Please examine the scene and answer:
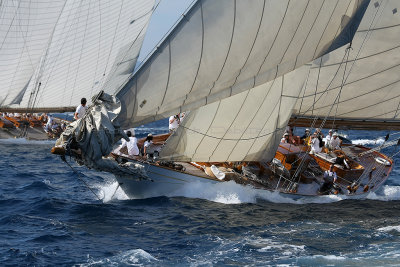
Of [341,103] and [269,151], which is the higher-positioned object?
[341,103]

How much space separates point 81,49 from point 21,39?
4.46m

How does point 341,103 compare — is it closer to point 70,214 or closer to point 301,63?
point 301,63

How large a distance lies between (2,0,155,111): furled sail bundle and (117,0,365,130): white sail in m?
16.1

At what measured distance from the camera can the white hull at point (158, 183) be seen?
2208 cm

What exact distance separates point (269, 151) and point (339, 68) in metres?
5.13

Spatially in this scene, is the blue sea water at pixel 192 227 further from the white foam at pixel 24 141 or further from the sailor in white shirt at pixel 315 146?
the white foam at pixel 24 141

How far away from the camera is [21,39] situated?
39719 mm

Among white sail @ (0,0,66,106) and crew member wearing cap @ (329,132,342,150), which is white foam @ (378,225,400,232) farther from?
white sail @ (0,0,66,106)

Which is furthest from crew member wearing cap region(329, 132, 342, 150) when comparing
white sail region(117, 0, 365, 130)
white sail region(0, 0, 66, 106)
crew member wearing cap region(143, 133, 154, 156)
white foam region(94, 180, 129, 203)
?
white sail region(0, 0, 66, 106)

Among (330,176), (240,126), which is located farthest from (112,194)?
(330,176)

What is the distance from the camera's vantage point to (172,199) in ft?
73.2

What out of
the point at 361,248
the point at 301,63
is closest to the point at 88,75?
the point at 301,63

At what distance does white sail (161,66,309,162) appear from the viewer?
21.5 m

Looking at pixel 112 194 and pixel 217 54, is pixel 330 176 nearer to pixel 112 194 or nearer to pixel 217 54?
pixel 112 194
